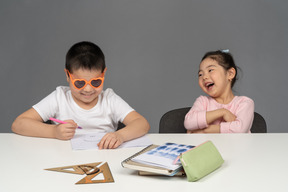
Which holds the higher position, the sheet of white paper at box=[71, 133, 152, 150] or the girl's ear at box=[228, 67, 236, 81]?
the girl's ear at box=[228, 67, 236, 81]

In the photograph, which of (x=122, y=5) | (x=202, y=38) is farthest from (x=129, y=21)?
(x=202, y=38)

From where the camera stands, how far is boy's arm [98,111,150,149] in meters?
A: 1.94

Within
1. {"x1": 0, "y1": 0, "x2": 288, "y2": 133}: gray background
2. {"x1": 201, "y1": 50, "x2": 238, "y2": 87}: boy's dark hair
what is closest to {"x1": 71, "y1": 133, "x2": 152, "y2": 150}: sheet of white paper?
{"x1": 201, "y1": 50, "x2": 238, "y2": 87}: boy's dark hair

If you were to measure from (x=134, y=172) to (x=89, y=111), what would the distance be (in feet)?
3.65

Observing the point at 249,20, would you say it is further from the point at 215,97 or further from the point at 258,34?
the point at 215,97

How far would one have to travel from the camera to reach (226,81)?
2.84 meters

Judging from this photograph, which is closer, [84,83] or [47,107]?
[84,83]

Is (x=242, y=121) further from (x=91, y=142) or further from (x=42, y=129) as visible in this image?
(x=42, y=129)

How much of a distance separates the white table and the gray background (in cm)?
228

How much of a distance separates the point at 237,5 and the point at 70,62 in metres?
2.59

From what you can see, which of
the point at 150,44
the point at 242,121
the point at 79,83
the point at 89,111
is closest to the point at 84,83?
the point at 79,83

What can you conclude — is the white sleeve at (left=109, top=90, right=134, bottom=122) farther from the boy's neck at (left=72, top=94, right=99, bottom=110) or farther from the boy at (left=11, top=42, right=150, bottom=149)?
the boy's neck at (left=72, top=94, right=99, bottom=110)

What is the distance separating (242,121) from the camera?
8.38 feet

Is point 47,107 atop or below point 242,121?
atop
